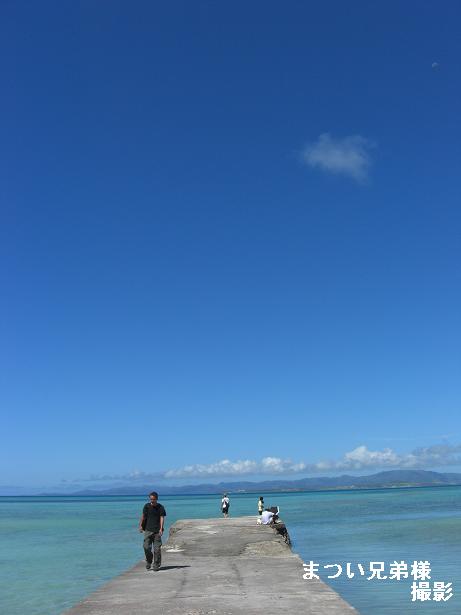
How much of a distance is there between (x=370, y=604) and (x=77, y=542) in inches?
1032

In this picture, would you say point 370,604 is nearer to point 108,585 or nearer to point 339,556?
point 108,585

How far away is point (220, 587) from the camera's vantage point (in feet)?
40.2

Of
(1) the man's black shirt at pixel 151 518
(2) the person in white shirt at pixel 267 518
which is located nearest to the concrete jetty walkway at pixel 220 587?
(1) the man's black shirt at pixel 151 518

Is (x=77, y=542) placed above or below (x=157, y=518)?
below

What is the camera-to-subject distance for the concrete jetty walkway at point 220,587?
10.2m

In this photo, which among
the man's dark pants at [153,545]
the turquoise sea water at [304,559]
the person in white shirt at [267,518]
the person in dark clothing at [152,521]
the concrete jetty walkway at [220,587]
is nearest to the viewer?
the concrete jetty walkway at [220,587]

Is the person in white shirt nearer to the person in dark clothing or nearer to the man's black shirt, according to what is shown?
the person in dark clothing

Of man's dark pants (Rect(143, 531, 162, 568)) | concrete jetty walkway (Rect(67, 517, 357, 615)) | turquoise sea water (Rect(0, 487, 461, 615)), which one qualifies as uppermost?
man's dark pants (Rect(143, 531, 162, 568))

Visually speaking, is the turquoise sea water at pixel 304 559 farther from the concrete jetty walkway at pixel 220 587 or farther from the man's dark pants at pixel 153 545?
the man's dark pants at pixel 153 545

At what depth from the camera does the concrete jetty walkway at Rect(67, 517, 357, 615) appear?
400 inches

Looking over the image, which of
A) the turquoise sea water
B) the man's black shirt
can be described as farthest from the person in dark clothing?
the turquoise sea water

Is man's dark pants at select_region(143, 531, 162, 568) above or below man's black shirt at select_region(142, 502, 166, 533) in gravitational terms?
below

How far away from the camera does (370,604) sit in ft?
51.1

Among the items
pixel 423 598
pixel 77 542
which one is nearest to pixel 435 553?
pixel 423 598
